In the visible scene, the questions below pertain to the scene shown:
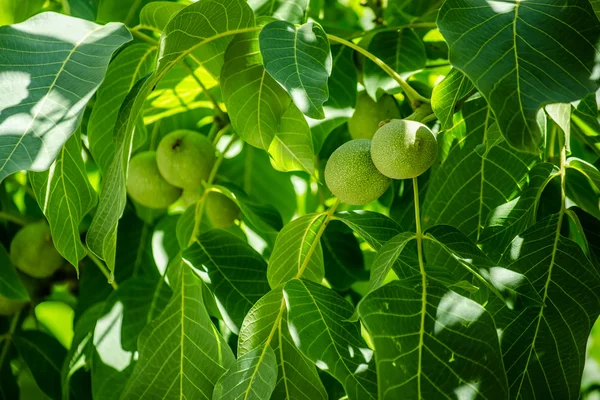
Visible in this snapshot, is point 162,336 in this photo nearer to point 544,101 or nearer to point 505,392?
point 505,392

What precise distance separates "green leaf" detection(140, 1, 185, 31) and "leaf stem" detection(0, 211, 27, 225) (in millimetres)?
561

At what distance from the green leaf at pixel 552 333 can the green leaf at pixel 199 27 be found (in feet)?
1.66

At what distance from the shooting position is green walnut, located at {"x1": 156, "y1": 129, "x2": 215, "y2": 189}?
1210 mm

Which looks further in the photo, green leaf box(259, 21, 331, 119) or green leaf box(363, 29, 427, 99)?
green leaf box(363, 29, 427, 99)

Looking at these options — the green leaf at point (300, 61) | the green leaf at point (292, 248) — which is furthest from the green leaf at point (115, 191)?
the green leaf at point (292, 248)

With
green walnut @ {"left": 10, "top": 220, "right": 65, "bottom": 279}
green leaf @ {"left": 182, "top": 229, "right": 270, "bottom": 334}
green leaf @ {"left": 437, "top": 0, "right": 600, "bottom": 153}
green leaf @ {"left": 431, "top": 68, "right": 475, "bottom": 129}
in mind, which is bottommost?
green walnut @ {"left": 10, "top": 220, "right": 65, "bottom": 279}

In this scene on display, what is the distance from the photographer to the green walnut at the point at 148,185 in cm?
128

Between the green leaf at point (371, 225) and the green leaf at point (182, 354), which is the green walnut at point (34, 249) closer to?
the green leaf at point (182, 354)

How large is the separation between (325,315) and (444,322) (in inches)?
6.4

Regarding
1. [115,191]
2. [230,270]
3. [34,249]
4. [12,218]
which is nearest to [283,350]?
[230,270]

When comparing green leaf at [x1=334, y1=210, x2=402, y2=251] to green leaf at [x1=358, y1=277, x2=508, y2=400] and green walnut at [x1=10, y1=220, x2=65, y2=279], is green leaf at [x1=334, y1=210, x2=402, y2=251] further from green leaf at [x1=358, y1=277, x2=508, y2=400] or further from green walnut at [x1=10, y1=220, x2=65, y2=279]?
green walnut at [x1=10, y1=220, x2=65, y2=279]

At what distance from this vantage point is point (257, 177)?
1.43 meters

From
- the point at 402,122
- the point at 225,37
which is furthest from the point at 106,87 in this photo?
the point at 402,122

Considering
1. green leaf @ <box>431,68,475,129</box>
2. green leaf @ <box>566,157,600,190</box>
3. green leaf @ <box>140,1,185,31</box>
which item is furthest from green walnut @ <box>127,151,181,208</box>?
green leaf @ <box>566,157,600,190</box>
